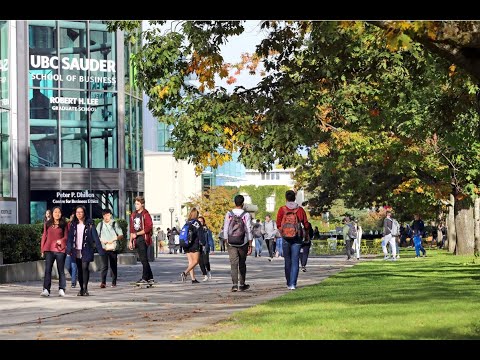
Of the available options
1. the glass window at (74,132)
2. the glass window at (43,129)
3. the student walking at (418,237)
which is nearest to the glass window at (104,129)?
the glass window at (74,132)

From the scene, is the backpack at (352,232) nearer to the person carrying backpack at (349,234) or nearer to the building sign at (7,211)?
the person carrying backpack at (349,234)

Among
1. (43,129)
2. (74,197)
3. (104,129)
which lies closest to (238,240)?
(43,129)

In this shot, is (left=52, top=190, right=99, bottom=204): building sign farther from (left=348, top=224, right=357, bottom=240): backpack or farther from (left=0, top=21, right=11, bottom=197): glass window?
(left=348, top=224, right=357, bottom=240): backpack

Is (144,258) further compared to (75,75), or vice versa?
(75,75)

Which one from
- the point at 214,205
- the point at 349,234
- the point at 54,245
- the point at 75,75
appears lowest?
the point at 54,245

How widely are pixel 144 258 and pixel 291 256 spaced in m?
4.18

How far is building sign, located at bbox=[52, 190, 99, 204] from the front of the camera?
5931 centimetres

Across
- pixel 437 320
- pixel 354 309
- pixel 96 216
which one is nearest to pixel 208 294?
pixel 354 309

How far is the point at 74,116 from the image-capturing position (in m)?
59.4

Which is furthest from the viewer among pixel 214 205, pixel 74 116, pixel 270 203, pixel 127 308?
pixel 270 203

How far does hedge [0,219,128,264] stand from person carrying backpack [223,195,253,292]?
9.09m

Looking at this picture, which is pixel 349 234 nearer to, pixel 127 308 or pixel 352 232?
pixel 352 232

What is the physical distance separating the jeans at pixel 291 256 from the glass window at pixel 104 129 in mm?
35302
